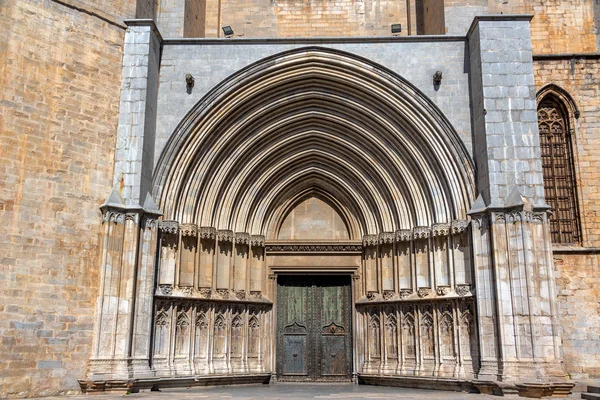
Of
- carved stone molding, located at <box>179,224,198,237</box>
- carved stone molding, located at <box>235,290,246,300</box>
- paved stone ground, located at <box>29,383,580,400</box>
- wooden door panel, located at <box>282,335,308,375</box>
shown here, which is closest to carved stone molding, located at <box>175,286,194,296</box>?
carved stone molding, located at <box>179,224,198,237</box>

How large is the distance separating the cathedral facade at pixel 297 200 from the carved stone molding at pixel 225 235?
2.7 inches

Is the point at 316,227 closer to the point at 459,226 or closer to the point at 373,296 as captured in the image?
the point at 373,296

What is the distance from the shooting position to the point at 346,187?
37.7ft

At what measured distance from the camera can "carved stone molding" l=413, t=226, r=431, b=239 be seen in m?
10.1

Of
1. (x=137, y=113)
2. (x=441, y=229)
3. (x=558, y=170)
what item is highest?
(x=137, y=113)

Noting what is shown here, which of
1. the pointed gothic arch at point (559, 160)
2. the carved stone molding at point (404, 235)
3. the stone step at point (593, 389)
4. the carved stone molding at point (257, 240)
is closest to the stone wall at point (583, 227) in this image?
the pointed gothic arch at point (559, 160)

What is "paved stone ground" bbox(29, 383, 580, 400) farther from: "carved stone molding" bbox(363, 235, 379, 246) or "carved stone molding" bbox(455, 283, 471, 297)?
"carved stone molding" bbox(363, 235, 379, 246)

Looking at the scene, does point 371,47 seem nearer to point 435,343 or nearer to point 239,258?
point 239,258

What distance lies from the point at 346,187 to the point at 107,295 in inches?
192

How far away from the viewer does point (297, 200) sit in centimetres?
1184

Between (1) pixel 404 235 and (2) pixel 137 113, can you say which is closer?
(2) pixel 137 113

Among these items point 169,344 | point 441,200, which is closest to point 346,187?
point 441,200

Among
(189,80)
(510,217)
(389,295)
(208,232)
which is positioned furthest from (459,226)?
(189,80)

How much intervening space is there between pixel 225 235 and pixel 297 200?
186 centimetres
